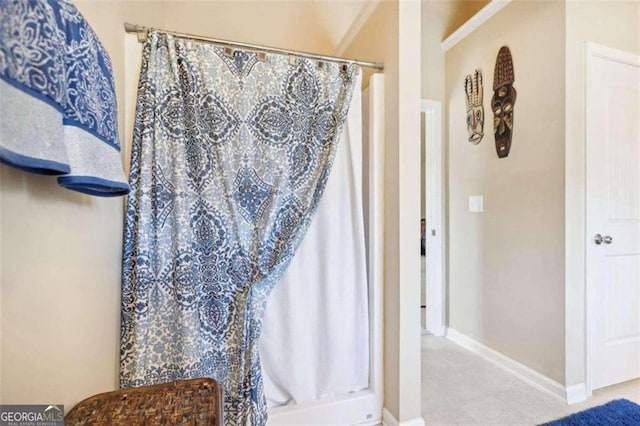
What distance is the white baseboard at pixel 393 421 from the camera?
1.50 m

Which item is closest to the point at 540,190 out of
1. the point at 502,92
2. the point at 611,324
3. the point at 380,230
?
the point at 502,92

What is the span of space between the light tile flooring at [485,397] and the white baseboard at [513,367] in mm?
39

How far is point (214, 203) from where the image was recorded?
1345 mm

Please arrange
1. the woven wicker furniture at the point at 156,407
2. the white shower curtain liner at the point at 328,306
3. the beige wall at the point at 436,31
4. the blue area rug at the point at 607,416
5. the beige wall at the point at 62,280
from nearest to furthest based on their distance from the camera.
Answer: the beige wall at the point at 62,280 → the woven wicker furniture at the point at 156,407 → the white shower curtain liner at the point at 328,306 → the blue area rug at the point at 607,416 → the beige wall at the point at 436,31

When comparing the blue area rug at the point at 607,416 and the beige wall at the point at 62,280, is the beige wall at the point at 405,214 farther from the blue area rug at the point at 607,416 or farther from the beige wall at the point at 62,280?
the beige wall at the point at 62,280

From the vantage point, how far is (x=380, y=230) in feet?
5.34

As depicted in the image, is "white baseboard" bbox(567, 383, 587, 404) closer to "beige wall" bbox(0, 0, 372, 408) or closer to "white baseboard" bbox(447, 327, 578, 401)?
"white baseboard" bbox(447, 327, 578, 401)

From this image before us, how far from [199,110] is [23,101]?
2.76ft

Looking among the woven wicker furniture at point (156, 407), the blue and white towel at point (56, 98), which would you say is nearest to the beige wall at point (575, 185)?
the woven wicker furniture at point (156, 407)

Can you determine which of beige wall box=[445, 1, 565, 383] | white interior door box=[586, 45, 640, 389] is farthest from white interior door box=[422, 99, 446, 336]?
white interior door box=[586, 45, 640, 389]

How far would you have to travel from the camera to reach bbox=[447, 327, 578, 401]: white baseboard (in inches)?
72.2

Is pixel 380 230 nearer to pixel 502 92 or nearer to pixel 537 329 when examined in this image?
pixel 537 329

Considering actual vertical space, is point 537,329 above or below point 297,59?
below

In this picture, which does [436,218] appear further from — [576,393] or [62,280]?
[62,280]
